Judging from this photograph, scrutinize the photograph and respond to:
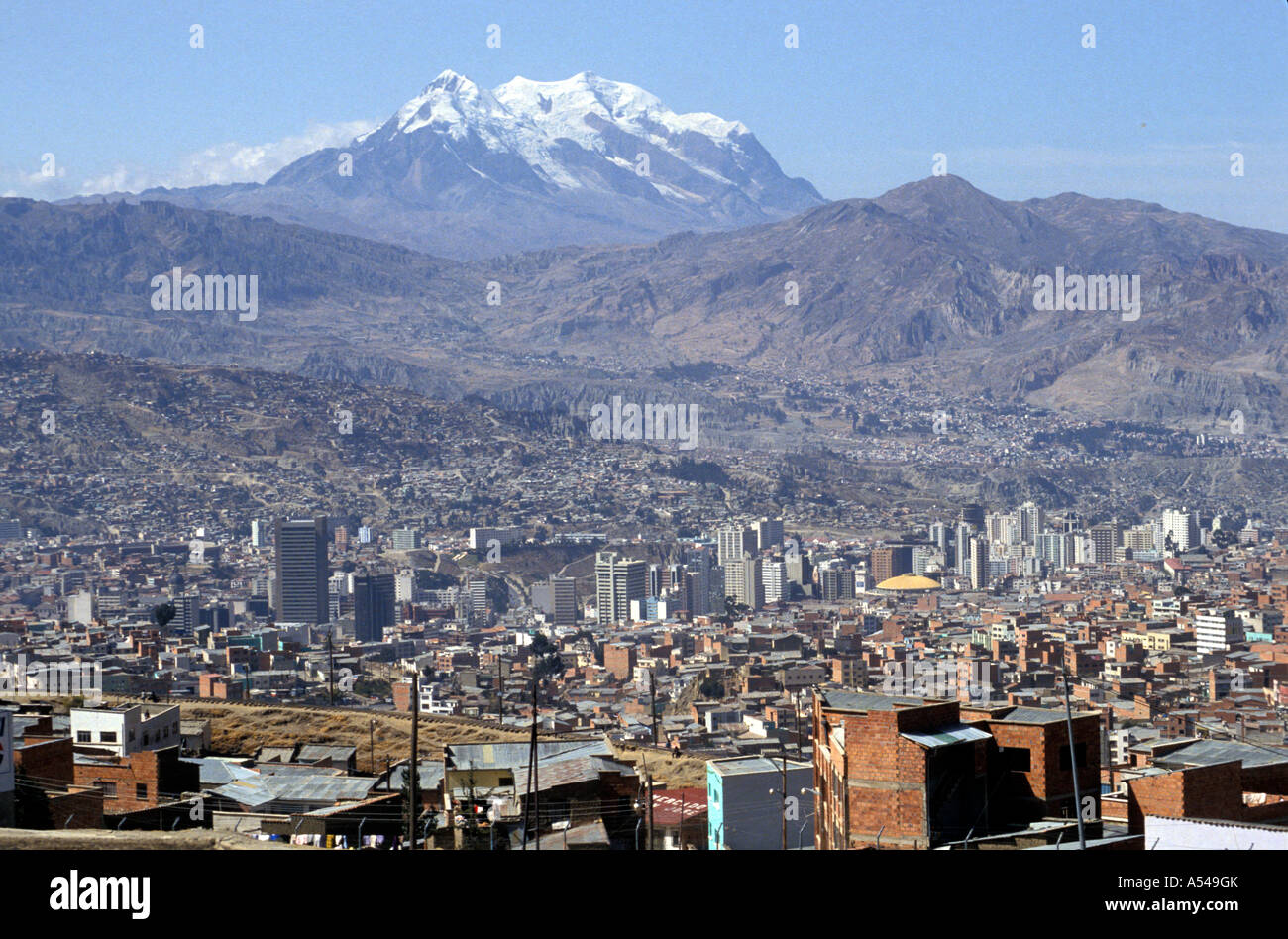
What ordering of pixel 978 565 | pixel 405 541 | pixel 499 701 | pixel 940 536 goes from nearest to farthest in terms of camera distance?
pixel 499 701 → pixel 978 565 → pixel 405 541 → pixel 940 536

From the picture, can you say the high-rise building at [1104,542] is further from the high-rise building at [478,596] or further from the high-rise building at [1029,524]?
the high-rise building at [478,596]

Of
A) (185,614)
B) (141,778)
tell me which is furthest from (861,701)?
(185,614)

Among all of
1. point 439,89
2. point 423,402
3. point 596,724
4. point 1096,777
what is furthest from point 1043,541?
point 439,89

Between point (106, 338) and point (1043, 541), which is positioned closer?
point (1043, 541)

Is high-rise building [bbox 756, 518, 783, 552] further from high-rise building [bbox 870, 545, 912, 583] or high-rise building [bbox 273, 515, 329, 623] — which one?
high-rise building [bbox 273, 515, 329, 623]

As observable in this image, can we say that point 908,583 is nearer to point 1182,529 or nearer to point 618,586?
point 618,586

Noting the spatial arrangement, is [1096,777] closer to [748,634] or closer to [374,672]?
[374,672]
